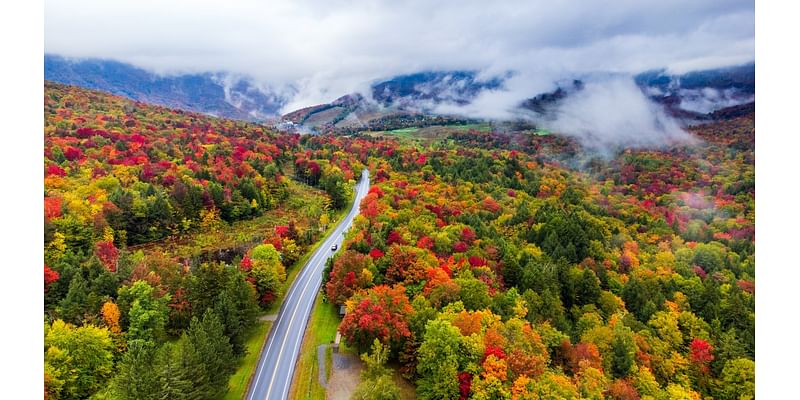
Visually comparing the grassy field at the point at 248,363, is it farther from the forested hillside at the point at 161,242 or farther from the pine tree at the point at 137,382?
the pine tree at the point at 137,382

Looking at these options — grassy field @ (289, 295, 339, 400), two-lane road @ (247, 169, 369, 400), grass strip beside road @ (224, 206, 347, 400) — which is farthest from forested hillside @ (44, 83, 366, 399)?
grassy field @ (289, 295, 339, 400)

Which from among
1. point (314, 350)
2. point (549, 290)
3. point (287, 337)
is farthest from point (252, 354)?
point (549, 290)

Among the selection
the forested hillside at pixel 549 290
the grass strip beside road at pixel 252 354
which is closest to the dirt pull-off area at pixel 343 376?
the forested hillside at pixel 549 290

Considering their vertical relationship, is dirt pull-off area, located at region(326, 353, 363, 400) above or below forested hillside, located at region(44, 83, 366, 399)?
below

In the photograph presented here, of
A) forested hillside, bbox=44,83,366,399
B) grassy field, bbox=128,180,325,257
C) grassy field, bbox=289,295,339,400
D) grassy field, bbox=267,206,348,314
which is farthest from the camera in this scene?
grassy field, bbox=128,180,325,257

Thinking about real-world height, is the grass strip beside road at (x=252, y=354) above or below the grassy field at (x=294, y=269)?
below

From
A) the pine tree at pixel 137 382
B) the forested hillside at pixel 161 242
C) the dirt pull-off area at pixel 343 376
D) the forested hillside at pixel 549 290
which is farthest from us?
the dirt pull-off area at pixel 343 376

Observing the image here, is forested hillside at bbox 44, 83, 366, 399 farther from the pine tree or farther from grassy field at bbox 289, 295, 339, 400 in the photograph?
grassy field at bbox 289, 295, 339, 400
